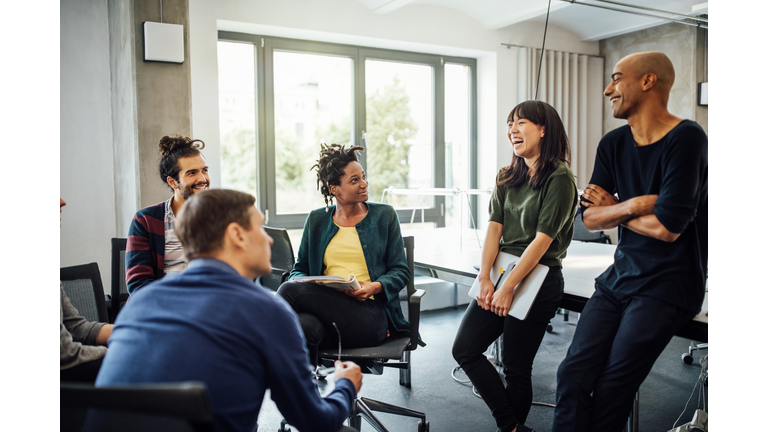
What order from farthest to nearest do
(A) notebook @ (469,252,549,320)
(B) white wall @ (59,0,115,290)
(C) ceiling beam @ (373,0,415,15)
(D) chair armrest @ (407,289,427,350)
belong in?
(C) ceiling beam @ (373,0,415,15), (B) white wall @ (59,0,115,290), (D) chair armrest @ (407,289,427,350), (A) notebook @ (469,252,549,320)

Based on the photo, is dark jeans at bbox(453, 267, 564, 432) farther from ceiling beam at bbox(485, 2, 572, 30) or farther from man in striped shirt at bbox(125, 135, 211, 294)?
ceiling beam at bbox(485, 2, 572, 30)

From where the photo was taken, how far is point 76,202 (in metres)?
3.44

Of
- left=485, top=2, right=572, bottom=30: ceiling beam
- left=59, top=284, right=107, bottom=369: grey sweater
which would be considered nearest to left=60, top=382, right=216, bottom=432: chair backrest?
left=59, top=284, right=107, bottom=369: grey sweater

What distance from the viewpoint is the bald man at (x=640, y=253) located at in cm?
154

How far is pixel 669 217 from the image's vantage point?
152 centimetres

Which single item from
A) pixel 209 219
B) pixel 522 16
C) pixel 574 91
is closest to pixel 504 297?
pixel 209 219

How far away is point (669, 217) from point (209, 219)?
4.06 feet

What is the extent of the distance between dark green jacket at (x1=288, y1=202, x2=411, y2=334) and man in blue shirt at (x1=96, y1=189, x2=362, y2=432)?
3.51 feet

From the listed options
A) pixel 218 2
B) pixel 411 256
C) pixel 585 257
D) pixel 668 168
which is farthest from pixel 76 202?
pixel 668 168

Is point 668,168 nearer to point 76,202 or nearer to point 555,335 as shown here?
point 555,335

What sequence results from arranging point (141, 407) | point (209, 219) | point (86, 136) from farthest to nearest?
point (86, 136), point (209, 219), point (141, 407)

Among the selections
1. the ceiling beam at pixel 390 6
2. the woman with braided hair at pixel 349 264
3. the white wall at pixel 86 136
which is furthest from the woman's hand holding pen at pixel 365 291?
the ceiling beam at pixel 390 6

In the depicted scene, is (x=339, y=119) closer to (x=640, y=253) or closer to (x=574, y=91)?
(x=574, y=91)

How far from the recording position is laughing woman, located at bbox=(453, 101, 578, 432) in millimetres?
1985
